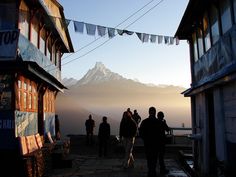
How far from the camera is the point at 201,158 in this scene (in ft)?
48.6

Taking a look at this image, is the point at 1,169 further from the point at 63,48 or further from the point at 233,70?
the point at 63,48

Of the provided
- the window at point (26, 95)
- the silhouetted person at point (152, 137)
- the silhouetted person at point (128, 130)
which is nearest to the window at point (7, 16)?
the window at point (26, 95)

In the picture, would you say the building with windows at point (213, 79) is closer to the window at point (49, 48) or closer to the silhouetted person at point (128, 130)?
the silhouetted person at point (128, 130)

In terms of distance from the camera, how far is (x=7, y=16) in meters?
12.9

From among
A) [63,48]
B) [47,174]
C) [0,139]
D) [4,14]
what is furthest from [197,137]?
[63,48]

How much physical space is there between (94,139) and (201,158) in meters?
14.2

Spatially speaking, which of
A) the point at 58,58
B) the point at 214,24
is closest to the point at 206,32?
the point at 214,24

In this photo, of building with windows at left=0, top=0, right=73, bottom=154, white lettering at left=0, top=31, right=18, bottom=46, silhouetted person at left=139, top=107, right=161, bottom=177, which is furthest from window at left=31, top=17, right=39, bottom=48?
silhouetted person at left=139, top=107, right=161, bottom=177

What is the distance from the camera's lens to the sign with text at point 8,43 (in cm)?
1230

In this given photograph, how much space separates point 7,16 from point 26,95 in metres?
2.87

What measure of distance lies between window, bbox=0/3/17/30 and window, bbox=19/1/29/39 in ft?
1.11

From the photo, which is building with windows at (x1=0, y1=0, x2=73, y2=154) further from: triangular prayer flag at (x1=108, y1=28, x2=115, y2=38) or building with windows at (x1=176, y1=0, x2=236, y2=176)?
building with windows at (x1=176, y1=0, x2=236, y2=176)

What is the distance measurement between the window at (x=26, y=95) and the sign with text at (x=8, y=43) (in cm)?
101

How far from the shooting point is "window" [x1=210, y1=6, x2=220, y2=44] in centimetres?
1223
